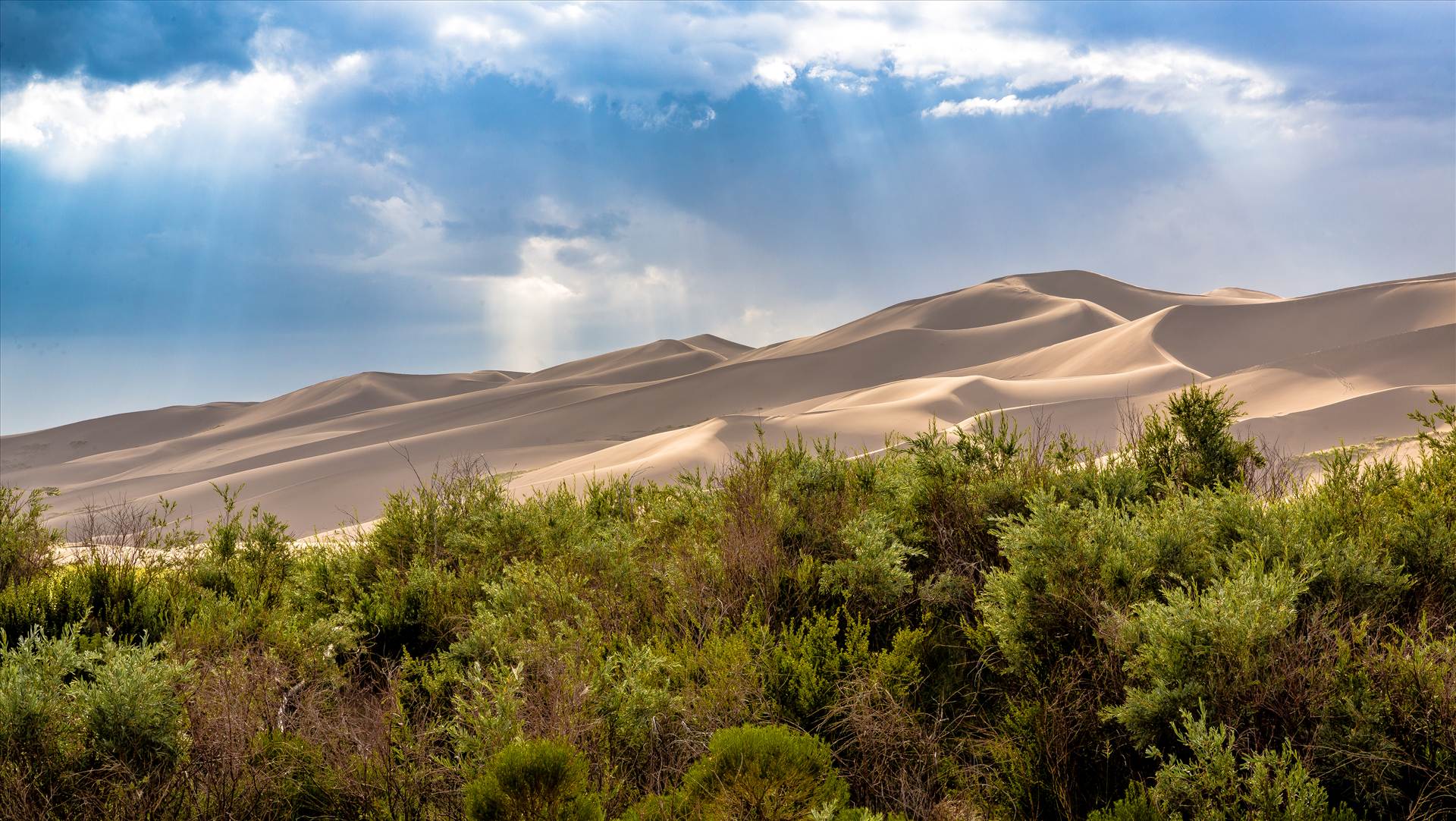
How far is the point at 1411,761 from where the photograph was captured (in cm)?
304

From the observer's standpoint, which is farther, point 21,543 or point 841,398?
point 841,398

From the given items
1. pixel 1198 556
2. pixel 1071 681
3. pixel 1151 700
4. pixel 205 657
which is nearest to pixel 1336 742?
pixel 1151 700

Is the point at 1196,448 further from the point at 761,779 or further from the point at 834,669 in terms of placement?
the point at 761,779

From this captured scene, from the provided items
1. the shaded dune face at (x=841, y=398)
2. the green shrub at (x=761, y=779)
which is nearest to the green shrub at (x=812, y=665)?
the green shrub at (x=761, y=779)

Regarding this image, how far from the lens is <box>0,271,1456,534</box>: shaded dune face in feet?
92.9

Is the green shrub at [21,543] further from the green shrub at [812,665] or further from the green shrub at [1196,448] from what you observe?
the green shrub at [1196,448]

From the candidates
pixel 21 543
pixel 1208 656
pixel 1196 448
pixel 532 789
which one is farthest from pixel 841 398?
pixel 532 789

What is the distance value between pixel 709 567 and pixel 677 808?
2.16m

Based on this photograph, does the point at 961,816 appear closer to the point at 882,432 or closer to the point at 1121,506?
the point at 1121,506

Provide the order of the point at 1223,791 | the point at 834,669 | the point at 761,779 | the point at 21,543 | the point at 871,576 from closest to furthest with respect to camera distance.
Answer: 1. the point at 1223,791
2. the point at 761,779
3. the point at 834,669
4. the point at 871,576
5. the point at 21,543

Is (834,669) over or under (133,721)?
under

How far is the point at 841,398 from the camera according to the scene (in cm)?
4269

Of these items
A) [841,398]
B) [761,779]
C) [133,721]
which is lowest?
[761,779]

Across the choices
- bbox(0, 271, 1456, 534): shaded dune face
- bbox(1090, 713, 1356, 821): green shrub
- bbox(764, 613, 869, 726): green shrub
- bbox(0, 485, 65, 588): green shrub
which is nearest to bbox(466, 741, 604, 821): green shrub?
bbox(764, 613, 869, 726): green shrub
